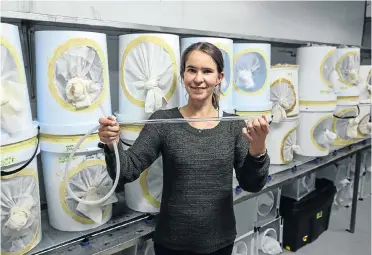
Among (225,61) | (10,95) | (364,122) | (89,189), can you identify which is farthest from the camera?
(364,122)

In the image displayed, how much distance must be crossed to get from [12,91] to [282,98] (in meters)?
1.50

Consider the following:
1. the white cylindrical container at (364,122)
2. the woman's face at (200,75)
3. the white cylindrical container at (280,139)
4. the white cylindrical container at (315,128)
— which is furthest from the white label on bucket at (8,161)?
the white cylindrical container at (364,122)

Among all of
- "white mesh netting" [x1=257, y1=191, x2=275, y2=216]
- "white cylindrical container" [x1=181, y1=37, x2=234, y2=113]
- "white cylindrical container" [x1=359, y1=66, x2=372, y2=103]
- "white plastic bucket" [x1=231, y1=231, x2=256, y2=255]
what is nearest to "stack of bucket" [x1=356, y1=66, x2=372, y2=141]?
"white cylindrical container" [x1=359, y1=66, x2=372, y2=103]

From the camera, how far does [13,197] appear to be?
1.02 m

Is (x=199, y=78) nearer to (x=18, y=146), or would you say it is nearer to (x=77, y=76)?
(x=77, y=76)

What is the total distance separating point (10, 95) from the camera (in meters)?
0.97

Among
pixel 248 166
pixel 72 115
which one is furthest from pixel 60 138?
pixel 248 166

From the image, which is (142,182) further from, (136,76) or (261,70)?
(261,70)

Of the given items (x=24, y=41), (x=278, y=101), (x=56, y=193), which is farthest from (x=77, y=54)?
(x=278, y=101)

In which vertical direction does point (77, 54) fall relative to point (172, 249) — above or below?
above

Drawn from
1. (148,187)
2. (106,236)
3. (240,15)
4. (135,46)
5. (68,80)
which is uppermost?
(240,15)

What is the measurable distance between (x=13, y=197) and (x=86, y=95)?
1.29 ft

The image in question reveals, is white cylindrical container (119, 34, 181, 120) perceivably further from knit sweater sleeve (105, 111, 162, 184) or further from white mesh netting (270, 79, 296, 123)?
white mesh netting (270, 79, 296, 123)

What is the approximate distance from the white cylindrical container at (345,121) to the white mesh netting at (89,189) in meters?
1.75
